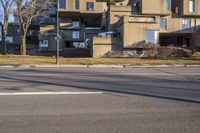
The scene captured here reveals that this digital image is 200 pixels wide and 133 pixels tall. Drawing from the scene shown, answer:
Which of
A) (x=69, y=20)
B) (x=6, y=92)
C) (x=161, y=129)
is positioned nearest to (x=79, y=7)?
(x=69, y=20)

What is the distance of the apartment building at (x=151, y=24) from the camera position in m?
49.9

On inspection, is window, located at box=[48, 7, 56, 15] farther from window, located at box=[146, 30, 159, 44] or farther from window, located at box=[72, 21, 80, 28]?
window, located at box=[146, 30, 159, 44]

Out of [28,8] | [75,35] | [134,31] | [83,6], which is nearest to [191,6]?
[134,31]

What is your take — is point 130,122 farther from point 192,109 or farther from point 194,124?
point 192,109

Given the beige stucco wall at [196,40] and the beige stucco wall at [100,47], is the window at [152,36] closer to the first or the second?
the beige stucco wall at [100,47]

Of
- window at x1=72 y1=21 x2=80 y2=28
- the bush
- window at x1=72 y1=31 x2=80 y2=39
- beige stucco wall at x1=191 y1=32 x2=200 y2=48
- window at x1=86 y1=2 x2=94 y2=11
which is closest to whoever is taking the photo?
the bush

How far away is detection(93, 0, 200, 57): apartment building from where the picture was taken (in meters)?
49.9

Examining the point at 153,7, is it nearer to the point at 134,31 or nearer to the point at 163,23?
the point at 163,23

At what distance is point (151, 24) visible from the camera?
5053 cm

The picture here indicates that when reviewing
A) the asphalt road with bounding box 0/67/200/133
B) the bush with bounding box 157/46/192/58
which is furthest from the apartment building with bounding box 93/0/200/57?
the asphalt road with bounding box 0/67/200/133

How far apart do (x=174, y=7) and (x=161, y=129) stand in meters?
61.5

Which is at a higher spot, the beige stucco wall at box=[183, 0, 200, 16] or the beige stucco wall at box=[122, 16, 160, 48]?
the beige stucco wall at box=[183, 0, 200, 16]

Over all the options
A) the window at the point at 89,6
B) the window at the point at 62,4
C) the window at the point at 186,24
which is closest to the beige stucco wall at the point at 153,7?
the window at the point at 186,24

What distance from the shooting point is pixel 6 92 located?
37.7 ft
